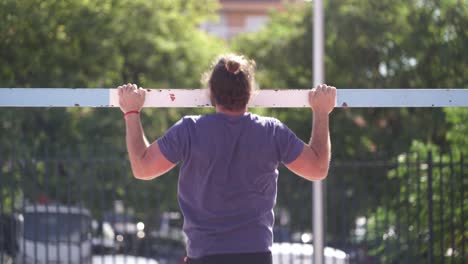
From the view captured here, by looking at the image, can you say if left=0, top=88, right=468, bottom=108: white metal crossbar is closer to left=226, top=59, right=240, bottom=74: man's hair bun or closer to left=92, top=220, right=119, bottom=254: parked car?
left=226, top=59, right=240, bottom=74: man's hair bun

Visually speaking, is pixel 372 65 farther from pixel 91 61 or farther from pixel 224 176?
pixel 224 176

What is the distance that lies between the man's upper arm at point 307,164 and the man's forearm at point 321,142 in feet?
0.06

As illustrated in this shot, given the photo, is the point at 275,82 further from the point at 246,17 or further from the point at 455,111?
the point at 246,17

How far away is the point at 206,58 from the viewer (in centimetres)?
1412

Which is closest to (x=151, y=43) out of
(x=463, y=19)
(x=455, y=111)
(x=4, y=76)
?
(x=4, y=76)

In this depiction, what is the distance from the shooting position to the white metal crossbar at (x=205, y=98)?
333 centimetres

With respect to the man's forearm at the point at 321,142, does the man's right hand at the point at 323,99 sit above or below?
above

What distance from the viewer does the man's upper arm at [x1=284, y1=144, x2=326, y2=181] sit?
9.42ft

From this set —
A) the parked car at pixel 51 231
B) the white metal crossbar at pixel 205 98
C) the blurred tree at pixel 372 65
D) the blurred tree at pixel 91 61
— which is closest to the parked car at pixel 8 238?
the parked car at pixel 51 231

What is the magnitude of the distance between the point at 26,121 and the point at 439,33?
613cm

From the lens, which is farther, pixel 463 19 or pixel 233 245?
pixel 463 19

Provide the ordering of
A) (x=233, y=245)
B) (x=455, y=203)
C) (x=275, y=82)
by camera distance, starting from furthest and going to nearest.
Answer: (x=275, y=82)
(x=455, y=203)
(x=233, y=245)

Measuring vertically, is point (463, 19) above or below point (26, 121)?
above

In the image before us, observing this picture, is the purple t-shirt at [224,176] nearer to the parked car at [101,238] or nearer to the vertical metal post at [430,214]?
the vertical metal post at [430,214]
